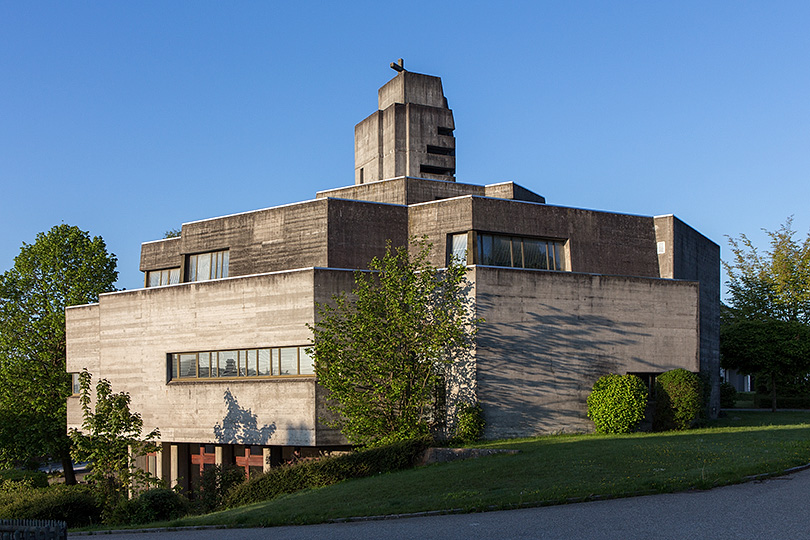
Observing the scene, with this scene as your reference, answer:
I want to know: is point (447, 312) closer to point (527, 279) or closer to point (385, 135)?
point (527, 279)

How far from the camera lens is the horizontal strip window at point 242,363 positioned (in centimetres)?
2833

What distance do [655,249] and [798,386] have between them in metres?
25.3

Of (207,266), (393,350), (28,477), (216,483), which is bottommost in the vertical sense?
(28,477)

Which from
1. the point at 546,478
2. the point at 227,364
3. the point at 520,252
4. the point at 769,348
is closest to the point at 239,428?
the point at 227,364

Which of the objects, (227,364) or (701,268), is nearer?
(227,364)

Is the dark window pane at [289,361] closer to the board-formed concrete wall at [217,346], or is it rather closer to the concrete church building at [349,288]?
the concrete church building at [349,288]

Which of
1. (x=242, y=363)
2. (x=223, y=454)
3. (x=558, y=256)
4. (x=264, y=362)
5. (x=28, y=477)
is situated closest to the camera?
(x=264, y=362)

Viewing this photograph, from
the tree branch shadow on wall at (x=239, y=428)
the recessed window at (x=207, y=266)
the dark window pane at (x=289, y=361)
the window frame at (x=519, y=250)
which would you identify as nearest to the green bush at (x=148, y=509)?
the tree branch shadow on wall at (x=239, y=428)

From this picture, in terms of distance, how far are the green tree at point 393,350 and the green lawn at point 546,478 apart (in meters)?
3.78

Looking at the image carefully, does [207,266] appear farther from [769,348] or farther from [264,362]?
[769,348]

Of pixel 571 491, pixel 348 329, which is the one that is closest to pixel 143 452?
pixel 348 329

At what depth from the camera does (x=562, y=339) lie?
1108 inches

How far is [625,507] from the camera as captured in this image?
1380cm

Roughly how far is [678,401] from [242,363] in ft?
53.2
